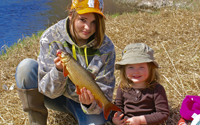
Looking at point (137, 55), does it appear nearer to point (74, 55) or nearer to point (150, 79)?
point (150, 79)

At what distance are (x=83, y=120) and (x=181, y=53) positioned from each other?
292cm

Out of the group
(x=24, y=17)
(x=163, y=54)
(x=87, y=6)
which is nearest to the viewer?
(x=87, y=6)

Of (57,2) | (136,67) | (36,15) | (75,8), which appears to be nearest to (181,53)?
(136,67)

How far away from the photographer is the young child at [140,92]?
2.42 meters

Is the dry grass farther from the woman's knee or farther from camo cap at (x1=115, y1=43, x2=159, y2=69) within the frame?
camo cap at (x1=115, y1=43, x2=159, y2=69)

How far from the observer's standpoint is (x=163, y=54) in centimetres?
454

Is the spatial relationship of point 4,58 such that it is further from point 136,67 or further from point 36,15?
point 36,15

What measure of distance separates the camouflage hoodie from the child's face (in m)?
0.28

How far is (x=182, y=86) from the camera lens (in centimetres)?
329

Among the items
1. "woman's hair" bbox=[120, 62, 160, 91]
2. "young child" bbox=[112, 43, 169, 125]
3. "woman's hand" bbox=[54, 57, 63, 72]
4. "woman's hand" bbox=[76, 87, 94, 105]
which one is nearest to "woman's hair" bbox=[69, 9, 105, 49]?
"young child" bbox=[112, 43, 169, 125]

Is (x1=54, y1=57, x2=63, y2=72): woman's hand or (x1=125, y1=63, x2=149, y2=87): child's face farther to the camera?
(x1=125, y1=63, x2=149, y2=87): child's face

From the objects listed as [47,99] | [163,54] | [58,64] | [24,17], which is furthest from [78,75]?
[24,17]

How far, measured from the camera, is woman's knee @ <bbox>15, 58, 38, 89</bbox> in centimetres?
248

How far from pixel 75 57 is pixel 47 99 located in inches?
30.9
